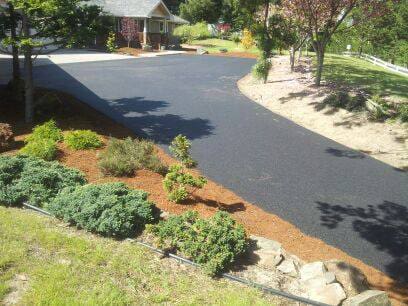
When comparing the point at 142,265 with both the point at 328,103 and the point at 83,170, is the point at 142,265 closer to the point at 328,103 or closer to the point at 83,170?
the point at 83,170

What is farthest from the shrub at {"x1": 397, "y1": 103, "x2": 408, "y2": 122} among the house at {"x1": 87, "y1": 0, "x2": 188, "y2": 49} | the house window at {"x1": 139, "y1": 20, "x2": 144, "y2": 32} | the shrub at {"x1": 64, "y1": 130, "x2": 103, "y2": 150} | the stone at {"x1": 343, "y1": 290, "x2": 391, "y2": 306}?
the house window at {"x1": 139, "y1": 20, "x2": 144, "y2": 32}

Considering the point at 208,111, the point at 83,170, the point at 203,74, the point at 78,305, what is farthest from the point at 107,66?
the point at 78,305

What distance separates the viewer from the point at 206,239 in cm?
617

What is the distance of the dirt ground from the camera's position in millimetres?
13164

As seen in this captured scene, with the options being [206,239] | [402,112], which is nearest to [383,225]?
[206,239]

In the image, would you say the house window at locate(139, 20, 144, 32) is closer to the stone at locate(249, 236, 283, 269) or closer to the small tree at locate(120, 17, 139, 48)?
the small tree at locate(120, 17, 139, 48)

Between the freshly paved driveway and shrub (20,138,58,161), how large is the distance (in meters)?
3.51

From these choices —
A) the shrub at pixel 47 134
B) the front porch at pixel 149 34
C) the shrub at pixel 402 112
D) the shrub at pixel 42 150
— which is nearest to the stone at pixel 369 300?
the shrub at pixel 42 150

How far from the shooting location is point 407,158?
12305 mm

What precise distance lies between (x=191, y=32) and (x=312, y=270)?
165 ft

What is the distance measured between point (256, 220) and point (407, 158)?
6897 millimetres

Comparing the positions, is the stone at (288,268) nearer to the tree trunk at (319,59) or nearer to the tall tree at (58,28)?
the tall tree at (58,28)

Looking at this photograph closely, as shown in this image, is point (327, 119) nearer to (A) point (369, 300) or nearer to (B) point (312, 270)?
(B) point (312, 270)

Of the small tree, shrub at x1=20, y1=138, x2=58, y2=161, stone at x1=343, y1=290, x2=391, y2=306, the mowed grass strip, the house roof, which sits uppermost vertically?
the house roof
